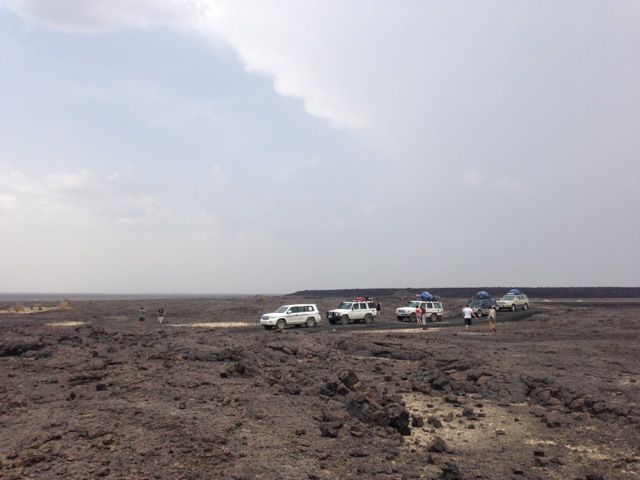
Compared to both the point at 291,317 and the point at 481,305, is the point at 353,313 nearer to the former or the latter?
the point at 291,317

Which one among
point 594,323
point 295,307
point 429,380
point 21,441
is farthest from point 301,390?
point 594,323

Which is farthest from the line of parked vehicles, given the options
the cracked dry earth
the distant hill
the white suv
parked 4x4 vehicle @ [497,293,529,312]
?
the distant hill

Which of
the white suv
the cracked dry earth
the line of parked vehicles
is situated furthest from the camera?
the line of parked vehicles

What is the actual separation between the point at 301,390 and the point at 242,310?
152 ft

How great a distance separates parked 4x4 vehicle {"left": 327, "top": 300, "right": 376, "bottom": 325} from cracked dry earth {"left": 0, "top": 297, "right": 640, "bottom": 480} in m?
19.1

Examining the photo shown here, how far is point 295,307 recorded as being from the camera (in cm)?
3494

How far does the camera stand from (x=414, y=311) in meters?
39.2

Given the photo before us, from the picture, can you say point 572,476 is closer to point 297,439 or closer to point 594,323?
point 297,439

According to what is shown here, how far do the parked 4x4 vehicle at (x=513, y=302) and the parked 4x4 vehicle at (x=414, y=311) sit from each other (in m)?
15.8

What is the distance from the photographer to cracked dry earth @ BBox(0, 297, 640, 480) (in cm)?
813

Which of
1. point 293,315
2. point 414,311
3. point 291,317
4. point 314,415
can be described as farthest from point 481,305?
point 314,415

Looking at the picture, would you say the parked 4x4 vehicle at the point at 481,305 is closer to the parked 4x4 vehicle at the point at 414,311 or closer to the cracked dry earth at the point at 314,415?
the parked 4x4 vehicle at the point at 414,311

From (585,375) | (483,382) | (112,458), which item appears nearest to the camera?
(112,458)

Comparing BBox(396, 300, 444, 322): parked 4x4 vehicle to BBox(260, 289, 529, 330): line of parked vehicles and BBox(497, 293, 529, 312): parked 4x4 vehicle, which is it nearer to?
BBox(260, 289, 529, 330): line of parked vehicles
